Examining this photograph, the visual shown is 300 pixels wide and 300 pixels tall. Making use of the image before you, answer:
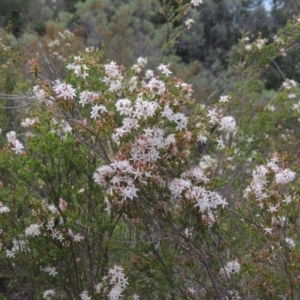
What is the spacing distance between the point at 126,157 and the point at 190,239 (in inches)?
24.4

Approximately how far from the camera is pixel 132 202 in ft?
9.71

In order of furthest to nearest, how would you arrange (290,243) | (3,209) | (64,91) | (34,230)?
(3,209) < (34,230) < (290,243) < (64,91)

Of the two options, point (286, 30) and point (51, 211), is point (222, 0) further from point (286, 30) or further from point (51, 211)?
point (51, 211)

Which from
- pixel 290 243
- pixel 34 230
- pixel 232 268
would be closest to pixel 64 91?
pixel 34 230

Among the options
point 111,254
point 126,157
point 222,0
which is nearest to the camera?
point 126,157

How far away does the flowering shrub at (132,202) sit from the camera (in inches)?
115

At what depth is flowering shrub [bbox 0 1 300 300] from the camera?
292 cm

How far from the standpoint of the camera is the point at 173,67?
43.9ft

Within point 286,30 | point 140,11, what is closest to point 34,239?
point 286,30

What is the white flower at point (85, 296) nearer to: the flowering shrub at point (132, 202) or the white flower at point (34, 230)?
the flowering shrub at point (132, 202)

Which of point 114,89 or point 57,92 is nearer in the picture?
point 57,92

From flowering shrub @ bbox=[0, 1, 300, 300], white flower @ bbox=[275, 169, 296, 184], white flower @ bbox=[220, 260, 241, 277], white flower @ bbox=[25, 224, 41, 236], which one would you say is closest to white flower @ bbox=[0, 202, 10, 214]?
flowering shrub @ bbox=[0, 1, 300, 300]

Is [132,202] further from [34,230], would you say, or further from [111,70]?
[111,70]

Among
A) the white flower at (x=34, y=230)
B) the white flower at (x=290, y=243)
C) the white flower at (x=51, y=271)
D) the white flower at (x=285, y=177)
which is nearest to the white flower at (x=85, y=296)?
the white flower at (x=51, y=271)
